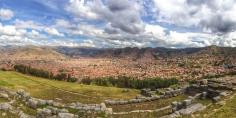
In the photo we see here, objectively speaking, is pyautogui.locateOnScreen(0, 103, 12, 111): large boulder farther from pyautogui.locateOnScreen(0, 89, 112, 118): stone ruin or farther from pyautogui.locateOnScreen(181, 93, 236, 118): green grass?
pyautogui.locateOnScreen(181, 93, 236, 118): green grass

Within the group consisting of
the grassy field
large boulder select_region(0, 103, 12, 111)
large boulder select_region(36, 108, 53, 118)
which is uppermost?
large boulder select_region(0, 103, 12, 111)

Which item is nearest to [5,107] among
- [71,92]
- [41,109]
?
[41,109]

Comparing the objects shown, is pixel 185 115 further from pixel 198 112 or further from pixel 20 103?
pixel 20 103

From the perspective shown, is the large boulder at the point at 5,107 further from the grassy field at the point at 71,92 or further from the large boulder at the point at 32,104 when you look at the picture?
the grassy field at the point at 71,92

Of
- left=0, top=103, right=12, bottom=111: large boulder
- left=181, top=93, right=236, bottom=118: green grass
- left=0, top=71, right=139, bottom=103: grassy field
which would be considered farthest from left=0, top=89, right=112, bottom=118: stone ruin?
left=0, top=71, right=139, bottom=103: grassy field

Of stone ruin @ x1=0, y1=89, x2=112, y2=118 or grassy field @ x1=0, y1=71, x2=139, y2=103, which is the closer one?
stone ruin @ x1=0, y1=89, x2=112, y2=118

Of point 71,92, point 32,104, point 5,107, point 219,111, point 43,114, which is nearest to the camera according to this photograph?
point 219,111

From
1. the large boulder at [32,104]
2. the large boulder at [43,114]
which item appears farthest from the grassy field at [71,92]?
the large boulder at [43,114]

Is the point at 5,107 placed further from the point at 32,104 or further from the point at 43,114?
the point at 32,104

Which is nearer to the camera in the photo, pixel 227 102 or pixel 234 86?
pixel 227 102

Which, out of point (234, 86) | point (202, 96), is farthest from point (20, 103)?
point (234, 86)

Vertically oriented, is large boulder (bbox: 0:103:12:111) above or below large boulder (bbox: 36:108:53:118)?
above
